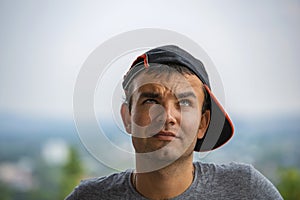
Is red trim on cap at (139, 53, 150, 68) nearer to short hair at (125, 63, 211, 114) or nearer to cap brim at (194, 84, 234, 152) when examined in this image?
short hair at (125, 63, 211, 114)

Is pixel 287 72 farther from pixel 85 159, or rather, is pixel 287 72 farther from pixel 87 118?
pixel 87 118

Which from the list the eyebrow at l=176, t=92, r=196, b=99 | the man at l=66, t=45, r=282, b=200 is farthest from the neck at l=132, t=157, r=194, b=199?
the eyebrow at l=176, t=92, r=196, b=99

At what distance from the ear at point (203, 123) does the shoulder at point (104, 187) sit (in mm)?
153

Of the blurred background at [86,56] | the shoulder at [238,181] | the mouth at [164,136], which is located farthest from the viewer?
the blurred background at [86,56]

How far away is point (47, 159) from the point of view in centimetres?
167

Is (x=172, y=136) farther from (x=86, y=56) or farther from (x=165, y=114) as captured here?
(x=86, y=56)

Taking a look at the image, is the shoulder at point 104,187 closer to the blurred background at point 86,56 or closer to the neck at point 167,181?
the neck at point 167,181

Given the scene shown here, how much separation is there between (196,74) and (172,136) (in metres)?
0.11

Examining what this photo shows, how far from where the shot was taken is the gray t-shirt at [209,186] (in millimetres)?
880

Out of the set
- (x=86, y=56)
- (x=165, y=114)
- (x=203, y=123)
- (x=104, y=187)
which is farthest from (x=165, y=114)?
(x=86, y=56)

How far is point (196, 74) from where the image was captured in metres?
0.84

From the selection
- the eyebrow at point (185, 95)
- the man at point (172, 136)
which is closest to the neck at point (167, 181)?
the man at point (172, 136)

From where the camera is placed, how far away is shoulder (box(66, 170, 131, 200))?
899 mm

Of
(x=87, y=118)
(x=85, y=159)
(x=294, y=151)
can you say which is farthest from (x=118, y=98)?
(x=294, y=151)
